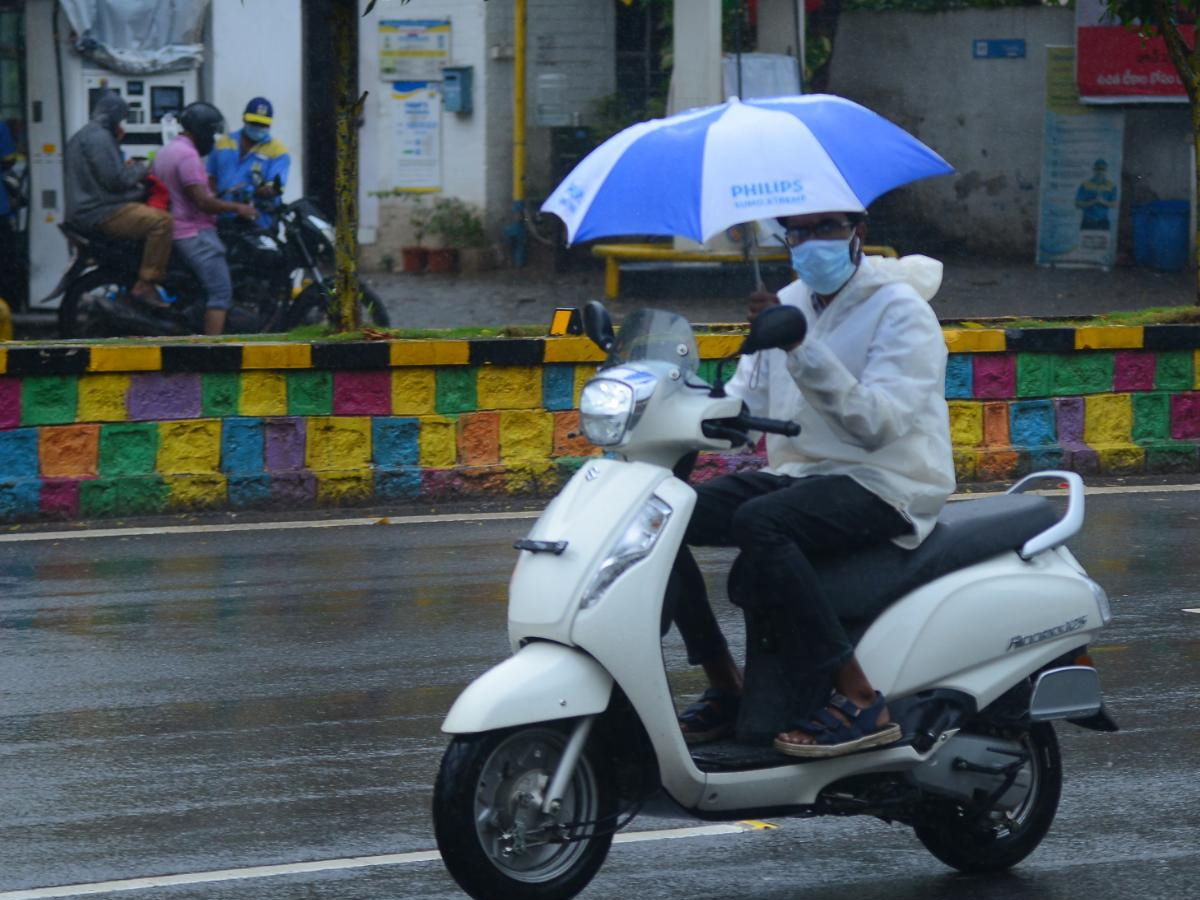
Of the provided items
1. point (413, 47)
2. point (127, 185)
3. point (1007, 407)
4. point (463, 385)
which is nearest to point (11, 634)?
point (463, 385)

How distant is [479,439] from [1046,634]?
5.82 m

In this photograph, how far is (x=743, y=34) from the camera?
74.0 feet

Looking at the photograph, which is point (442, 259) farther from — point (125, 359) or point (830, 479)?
point (830, 479)

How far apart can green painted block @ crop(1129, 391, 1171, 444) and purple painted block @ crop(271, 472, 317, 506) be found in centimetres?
457

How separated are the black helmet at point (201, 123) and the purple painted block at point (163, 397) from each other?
5.65m

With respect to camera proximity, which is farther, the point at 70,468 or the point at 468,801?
the point at 70,468

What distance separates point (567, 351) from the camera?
10.4 m

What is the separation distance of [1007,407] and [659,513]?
274 inches

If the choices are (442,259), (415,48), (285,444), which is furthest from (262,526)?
(415,48)

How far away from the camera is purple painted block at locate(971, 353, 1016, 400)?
11.0m

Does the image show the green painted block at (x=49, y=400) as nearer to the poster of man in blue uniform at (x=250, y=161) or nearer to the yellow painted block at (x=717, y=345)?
the yellow painted block at (x=717, y=345)

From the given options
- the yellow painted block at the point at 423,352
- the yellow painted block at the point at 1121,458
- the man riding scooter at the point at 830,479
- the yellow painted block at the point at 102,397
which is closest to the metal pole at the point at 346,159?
the yellow painted block at the point at 423,352

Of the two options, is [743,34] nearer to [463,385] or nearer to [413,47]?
[413,47]

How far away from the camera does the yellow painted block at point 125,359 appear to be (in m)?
9.82
